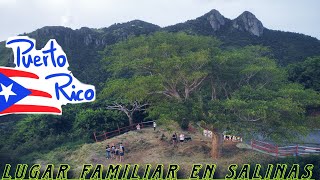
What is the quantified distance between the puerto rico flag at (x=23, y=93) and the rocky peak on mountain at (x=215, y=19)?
58181 millimetres

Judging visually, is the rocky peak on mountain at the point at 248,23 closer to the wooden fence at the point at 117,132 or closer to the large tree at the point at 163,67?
the wooden fence at the point at 117,132

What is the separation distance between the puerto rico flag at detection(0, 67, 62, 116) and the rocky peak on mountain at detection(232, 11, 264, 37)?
61.2m

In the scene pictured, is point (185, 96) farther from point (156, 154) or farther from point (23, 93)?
point (23, 93)

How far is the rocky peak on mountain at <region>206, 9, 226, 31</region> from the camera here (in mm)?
73125

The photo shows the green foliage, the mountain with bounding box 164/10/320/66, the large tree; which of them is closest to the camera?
the large tree

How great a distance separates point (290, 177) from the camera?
57.5ft

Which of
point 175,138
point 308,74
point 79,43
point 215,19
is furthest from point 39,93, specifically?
point 215,19

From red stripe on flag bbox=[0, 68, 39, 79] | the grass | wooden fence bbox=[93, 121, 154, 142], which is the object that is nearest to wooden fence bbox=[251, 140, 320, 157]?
the grass

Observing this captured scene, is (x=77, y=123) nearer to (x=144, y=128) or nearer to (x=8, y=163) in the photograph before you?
(x=144, y=128)

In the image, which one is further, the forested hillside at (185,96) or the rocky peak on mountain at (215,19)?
the rocky peak on mountain at (215,19)

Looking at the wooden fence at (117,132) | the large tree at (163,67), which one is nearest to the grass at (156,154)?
the wooden fence at (117,132)

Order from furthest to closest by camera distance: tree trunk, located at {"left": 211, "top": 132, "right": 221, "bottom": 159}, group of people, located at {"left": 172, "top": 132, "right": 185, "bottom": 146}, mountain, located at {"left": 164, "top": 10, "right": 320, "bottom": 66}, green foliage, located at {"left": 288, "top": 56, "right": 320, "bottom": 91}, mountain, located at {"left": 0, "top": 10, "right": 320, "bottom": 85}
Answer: mountain, located at {"left": 164, "top": 10, "right": 320, "bottom": 66} → mountain, located at {"left": 0, "top": 10, "right": 320, "bottom": 85} → green foliage, located at {"left": 288, "top": 56, "right": 320, "bottom": 91} → group of people, located at {"left": 172, "top": 132, "right": 185, "bottom": 146} → tree trunk, located at {"left": 211, "top": 132, "right": 221, "bottom": 159}

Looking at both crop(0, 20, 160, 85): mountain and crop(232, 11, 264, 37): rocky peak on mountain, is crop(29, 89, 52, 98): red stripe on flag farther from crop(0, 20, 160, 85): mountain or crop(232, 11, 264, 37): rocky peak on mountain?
crop(232, 11, 264, 37): rocky peak on mountain

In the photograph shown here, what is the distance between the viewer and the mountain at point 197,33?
56.7 metres
